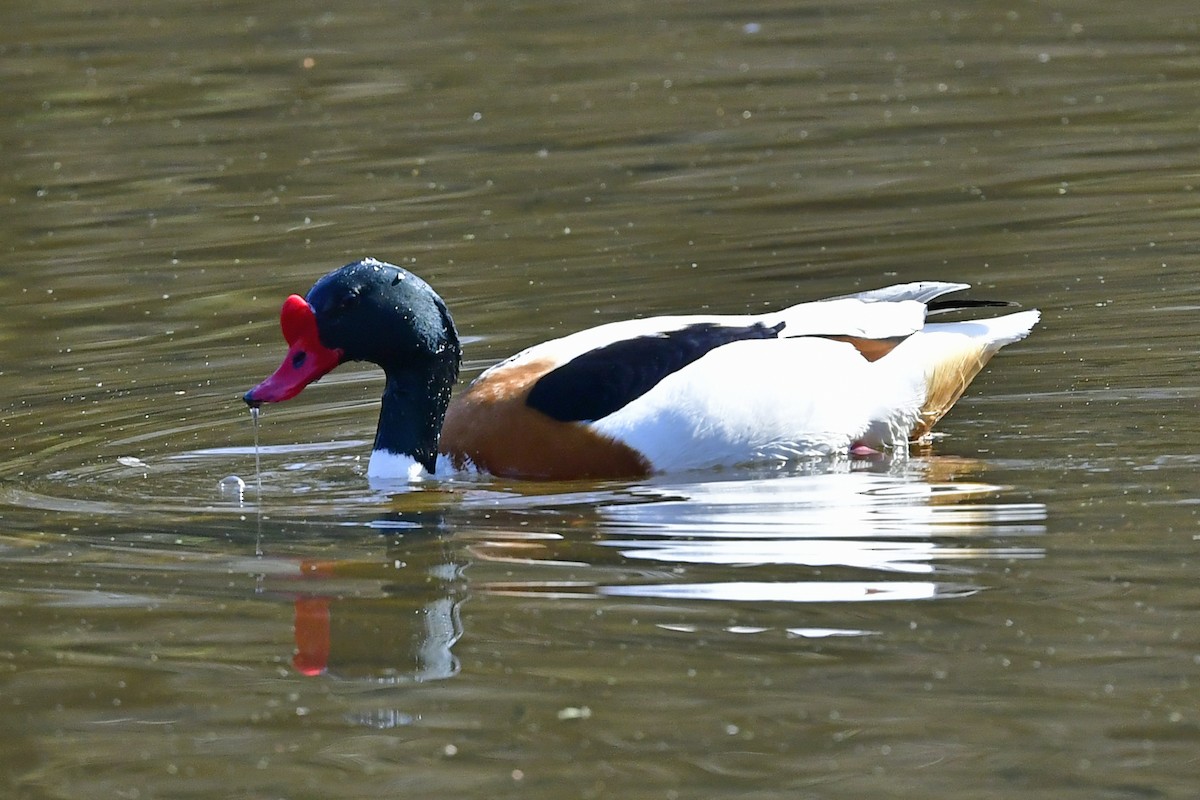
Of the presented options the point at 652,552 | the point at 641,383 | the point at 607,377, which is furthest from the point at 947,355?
the point at 652,552

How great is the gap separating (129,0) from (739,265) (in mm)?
11223

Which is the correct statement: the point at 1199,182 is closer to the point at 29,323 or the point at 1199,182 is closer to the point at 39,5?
the point at 29,323

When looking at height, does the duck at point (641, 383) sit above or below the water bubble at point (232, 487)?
above

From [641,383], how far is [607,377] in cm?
13

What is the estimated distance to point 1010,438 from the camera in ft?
26.0

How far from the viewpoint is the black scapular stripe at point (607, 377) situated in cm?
766

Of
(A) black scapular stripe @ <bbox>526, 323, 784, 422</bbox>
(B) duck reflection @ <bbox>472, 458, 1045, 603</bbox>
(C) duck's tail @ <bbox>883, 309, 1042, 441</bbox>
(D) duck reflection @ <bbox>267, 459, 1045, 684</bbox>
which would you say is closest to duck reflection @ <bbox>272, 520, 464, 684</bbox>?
(D) duck reflection @ <bbox>267, 459, 1045, 684</bbox>

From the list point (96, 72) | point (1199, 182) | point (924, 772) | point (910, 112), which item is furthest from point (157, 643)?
point (96, 72)

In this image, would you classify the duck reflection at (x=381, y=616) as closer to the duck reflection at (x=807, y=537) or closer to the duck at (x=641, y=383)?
the duck reflection at (x=807, y=537)

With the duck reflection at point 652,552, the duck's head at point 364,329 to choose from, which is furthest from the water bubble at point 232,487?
the duck reflection at point 652,552

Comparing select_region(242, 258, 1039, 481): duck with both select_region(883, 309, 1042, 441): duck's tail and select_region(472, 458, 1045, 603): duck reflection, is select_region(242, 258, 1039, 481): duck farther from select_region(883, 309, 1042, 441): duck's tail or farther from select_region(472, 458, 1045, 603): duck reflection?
select_region(472, 458, 1045, 603): duck reflection

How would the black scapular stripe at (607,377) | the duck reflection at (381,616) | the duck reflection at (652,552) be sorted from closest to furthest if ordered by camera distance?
the duck reflection at (381,616) → the duck reflection at (652,552) → the black scapular stripe at (607,377)

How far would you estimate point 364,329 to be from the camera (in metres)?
7.92

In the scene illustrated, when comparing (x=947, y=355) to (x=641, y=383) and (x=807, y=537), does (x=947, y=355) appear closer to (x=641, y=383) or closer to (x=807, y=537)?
(x=641, y=383)
